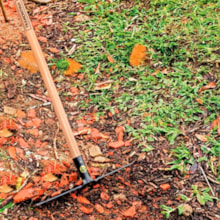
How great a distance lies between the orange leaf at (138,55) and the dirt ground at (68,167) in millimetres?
659

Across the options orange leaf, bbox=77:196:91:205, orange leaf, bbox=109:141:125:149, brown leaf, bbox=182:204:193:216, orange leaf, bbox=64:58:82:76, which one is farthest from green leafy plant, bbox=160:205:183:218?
orange leaf, bbox=64:58:82:76

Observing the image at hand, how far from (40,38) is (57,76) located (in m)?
0.66

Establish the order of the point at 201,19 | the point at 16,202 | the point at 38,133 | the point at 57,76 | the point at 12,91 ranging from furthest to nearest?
the point at 201,19
the point at 57,76
the point at 12,91
the point at 38,133
the point at 16,202

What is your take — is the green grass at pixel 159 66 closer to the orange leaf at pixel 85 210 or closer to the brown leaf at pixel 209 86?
the brown leaf at pixel 209 86

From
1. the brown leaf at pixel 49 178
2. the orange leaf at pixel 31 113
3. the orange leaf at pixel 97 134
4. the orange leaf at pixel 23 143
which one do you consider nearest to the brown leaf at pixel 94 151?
the orange leaf at pixel 97 134

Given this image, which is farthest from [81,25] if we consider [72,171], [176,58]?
[72,171]

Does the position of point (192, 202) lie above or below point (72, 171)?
below

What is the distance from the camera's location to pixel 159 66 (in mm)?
3920

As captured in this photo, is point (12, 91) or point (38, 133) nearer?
point (38, 133)

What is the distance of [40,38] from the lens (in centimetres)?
430

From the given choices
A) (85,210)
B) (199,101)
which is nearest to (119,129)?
(199,101)

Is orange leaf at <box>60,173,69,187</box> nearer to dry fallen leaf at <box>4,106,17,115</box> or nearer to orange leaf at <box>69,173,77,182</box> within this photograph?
orange leaf at <box>69,173,77,182</box>

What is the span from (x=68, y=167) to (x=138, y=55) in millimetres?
1574

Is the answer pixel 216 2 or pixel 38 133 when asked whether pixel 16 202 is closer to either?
pixel 38 133
